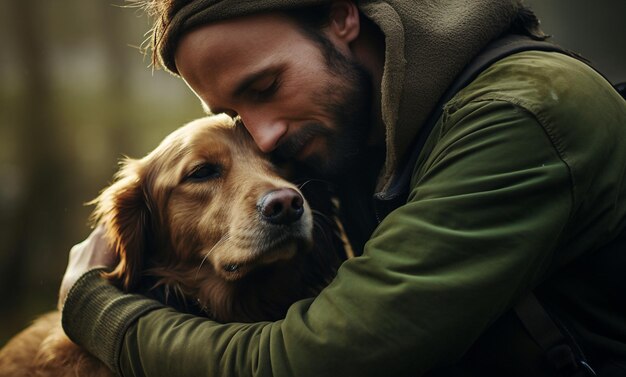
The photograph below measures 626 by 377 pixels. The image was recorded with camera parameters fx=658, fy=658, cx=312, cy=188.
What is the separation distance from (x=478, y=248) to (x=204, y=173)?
1.15 m

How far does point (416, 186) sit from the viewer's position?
68.5 inches

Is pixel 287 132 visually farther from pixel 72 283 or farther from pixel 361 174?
pixel 72 283

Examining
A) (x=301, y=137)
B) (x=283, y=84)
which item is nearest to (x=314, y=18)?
(x=283, y=84)

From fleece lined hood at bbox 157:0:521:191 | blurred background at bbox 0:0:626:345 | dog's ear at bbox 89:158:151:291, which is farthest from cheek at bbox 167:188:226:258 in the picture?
blurred background at bbox 0:0:626:345

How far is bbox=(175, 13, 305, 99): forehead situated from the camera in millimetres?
1991

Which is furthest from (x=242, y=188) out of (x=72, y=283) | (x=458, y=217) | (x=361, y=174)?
(x=458, y=217)

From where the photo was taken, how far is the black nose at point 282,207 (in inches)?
81.7

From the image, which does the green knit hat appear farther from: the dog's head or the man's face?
the dog's head

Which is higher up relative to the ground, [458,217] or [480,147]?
[480,147]

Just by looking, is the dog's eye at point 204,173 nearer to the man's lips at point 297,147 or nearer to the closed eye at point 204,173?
the closed eye at point 204,173

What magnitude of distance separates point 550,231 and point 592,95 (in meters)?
0.42

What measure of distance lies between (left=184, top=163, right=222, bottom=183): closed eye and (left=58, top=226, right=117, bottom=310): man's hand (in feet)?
1.31

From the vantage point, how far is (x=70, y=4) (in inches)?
159

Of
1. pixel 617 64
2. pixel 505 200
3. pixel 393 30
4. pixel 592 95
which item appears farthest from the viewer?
pixel 617 64
